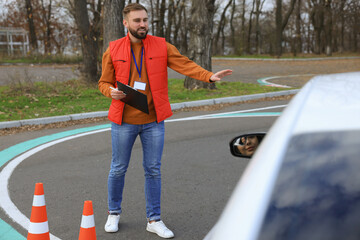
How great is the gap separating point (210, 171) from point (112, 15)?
902cm

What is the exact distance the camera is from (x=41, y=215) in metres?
3.49

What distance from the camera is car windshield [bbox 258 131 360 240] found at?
1159 millimetres

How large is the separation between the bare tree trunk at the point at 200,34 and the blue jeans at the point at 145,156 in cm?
1103

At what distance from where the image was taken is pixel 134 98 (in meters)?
3.82

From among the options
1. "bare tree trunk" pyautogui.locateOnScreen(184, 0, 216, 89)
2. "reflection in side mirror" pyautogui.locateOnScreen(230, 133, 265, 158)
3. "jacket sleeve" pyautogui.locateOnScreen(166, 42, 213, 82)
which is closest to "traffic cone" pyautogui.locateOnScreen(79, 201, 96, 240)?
"reflection in side mirror" pyautogui.locateOnScreen(230, 133, 265, 158)

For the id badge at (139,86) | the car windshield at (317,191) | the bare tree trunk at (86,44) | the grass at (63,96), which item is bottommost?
the grass at (63,96)

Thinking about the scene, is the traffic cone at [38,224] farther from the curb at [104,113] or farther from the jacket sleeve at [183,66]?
the curb at [104,113]

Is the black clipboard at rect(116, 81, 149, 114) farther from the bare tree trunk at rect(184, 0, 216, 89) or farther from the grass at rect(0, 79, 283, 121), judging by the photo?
the bare tree trunk at rect(184, 0, 216, 89)

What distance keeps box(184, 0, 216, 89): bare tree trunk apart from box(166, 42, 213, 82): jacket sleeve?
35.5 ft

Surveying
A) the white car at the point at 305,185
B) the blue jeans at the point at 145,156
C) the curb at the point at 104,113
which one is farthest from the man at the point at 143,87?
the curb at the point at 104,113

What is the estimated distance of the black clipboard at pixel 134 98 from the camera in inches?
147

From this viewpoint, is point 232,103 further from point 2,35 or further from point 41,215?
point 2,35

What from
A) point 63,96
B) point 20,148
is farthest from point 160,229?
point 63,96

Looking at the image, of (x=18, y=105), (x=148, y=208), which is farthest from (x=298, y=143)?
(x=18, y=105)
